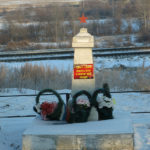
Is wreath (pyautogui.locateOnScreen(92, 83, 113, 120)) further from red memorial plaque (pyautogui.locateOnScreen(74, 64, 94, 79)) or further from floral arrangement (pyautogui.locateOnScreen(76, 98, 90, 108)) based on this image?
red memorial plaque (pyautogui.locateOnScreen(74, 64, 94, 79))

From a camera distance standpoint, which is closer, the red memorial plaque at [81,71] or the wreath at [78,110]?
the wreath at [78,110]

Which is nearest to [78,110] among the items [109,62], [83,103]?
[83,103]

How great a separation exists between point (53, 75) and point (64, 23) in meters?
23.1

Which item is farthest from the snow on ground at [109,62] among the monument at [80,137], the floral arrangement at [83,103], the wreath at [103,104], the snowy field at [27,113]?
the monument at [80,137]

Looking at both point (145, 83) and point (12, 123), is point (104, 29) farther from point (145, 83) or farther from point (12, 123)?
point (12, 123)

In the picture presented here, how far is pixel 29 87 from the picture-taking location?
13211mm

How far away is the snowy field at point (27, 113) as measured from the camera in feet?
20.8

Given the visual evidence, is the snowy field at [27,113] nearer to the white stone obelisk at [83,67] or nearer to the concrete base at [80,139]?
the concrete base at [80,139]

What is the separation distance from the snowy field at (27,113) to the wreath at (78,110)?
1.14m

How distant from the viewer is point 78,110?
6035mm

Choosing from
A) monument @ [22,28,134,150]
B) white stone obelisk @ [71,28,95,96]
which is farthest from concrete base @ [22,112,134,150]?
white stone obelisk @ [71,28,95,96]

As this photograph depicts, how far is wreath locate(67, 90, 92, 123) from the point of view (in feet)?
19.9

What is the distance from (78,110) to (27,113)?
13.4 ft

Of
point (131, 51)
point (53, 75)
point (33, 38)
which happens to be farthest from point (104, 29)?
point (53, 75)
